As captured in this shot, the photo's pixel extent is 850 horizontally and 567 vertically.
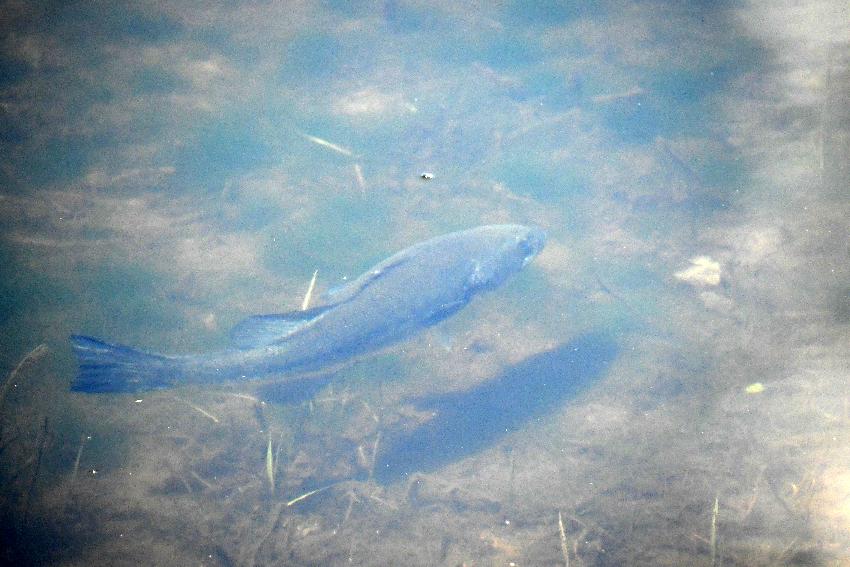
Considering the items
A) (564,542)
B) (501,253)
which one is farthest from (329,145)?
(564,542)

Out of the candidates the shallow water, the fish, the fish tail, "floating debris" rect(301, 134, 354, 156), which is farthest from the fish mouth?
the fish tail

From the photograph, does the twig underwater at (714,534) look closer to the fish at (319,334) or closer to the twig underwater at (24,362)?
the fish at (319,334)

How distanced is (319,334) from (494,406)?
233cm

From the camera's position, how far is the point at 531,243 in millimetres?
4910

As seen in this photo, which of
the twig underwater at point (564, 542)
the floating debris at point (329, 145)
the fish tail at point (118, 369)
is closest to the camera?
the twig underwater at point (564, 542)

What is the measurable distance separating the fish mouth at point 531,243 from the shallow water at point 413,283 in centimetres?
106

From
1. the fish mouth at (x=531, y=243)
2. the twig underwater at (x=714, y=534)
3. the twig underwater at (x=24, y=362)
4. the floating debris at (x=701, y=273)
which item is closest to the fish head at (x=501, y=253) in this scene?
the fish mouth at (x=531, y=243)

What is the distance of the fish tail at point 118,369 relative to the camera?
169 inches

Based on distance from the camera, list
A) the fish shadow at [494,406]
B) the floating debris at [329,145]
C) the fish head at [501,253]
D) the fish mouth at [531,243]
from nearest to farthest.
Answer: the fish head at [501,253] < the fish mouth at [531,243] < the fish shadow at [494,406] < the floating debris at [329,145]

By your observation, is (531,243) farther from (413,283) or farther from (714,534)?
(714,534)

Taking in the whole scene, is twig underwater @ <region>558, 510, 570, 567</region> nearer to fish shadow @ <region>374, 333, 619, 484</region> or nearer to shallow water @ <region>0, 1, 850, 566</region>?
shallow water @ <region>0, 1, 850, 566</region>

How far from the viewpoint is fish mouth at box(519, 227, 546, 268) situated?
4887 mm

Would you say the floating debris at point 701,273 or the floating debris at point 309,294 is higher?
the floating debris at point 701,273

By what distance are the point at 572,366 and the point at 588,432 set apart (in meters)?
0.81
